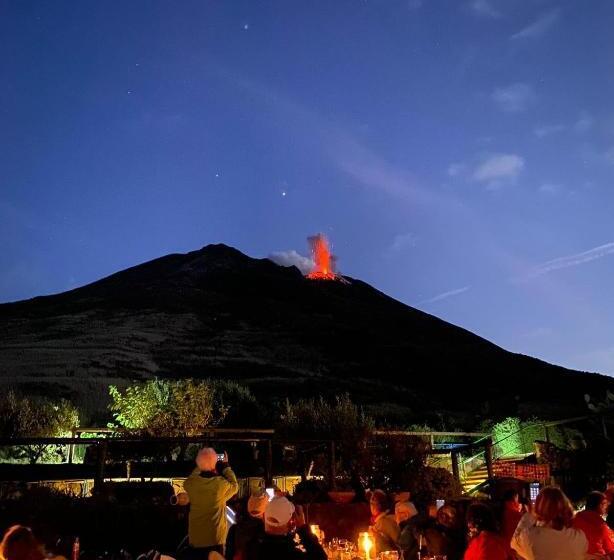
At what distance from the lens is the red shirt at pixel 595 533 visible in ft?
17.3

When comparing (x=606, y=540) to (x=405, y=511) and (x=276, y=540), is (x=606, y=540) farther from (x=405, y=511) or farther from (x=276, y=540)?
(x=276, y=540)

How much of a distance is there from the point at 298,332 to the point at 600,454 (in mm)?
68928

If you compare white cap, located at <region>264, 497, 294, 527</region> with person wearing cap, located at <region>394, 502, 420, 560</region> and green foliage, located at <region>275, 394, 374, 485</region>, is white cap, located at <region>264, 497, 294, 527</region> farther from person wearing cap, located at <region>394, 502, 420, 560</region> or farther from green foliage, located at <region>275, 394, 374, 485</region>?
green foliage, located at <region>275, 394, 374, 485</region>

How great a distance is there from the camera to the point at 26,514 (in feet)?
27.7

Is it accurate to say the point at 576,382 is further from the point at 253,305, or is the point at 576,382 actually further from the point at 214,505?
the point at 214,505

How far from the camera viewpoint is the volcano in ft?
164

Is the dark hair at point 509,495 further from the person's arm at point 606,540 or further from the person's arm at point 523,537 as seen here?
the person's arm at point 523,537

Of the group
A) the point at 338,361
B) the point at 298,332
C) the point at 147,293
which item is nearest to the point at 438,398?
the point at 338,361

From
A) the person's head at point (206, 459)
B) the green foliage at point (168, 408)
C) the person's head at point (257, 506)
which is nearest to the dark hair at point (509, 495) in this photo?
the person's head at point (257, 506)

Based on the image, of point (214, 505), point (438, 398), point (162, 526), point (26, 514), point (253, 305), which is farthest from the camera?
point (253, 305)

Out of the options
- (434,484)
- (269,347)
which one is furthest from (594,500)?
(269,347)

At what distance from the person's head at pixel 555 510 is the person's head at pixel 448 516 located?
176 cm

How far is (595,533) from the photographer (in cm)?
536

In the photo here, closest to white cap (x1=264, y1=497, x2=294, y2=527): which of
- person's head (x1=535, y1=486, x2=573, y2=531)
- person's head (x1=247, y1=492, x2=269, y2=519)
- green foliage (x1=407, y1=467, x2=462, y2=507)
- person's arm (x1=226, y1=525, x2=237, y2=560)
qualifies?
person's head (x1=535, y1=486, x2=573, y2=531)
